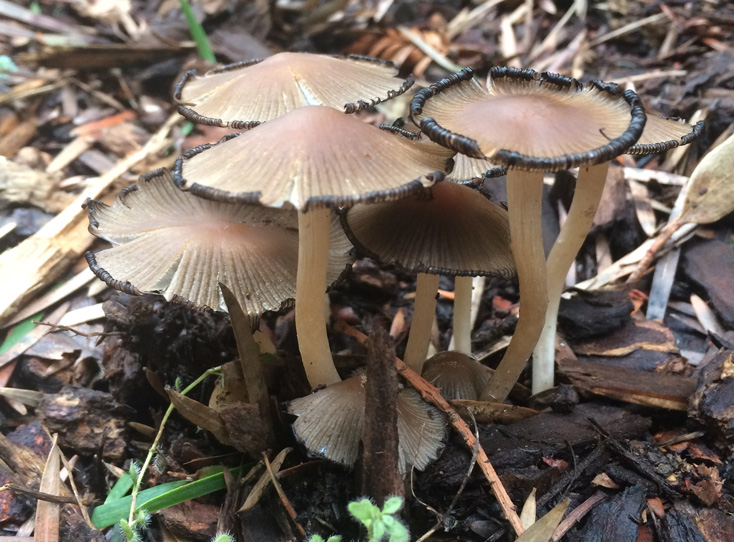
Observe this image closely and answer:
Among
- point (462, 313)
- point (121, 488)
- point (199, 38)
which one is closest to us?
point (121, 488)

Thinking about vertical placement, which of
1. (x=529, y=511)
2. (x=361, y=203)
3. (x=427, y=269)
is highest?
(x=361, y=203)

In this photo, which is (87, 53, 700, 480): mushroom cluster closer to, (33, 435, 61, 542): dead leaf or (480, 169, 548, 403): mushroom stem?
(480, 169, 548, 403): mushroom stem

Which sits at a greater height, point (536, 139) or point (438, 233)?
point (536, 139)

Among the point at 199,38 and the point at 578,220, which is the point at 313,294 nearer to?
the point at 578,220

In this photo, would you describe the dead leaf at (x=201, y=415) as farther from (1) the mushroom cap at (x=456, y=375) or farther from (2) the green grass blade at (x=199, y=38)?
(2) the green grass blade at (x=199, y=38)

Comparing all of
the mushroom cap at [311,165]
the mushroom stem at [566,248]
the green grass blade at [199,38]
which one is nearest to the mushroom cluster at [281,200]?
the mushroom cap at [311,165]

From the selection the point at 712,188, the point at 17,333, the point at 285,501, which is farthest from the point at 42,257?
the point at 712,188

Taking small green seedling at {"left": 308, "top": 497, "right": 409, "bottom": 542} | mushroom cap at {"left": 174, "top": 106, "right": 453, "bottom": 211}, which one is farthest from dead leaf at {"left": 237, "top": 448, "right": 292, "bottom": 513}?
mushroom cap at {"left": 174, "top": 106, "right": 453, "bottom": 211}
